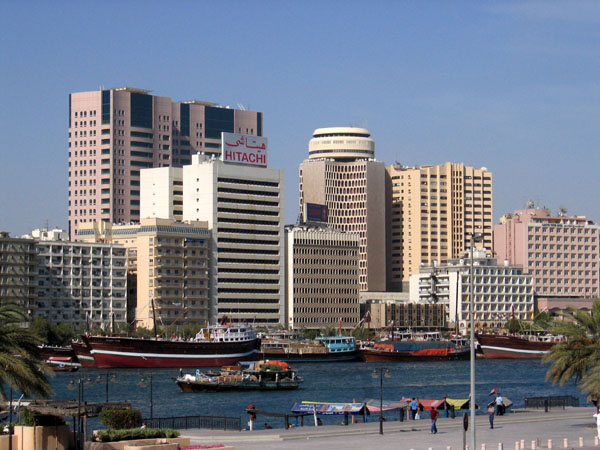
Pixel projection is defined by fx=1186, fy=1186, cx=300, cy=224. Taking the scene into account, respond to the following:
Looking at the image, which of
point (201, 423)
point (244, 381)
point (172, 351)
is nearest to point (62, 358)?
point (172, 351)

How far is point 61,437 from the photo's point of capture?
61531 mm

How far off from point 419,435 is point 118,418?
61.6 ft

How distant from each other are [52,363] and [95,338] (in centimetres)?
802

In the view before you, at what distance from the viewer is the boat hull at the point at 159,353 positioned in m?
186

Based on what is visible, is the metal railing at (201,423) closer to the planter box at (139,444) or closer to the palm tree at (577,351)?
the planter box at (139,444)

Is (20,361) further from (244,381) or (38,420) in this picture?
(244,381)

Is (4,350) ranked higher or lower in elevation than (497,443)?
higher

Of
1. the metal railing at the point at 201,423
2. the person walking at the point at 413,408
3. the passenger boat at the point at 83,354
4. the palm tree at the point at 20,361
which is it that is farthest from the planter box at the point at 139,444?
the passenger boat at the point at 83,354

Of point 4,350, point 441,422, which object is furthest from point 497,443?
point 4,350

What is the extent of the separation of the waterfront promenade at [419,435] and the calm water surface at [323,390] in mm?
17225

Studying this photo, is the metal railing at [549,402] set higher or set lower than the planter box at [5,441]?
lower

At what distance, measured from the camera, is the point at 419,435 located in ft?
237

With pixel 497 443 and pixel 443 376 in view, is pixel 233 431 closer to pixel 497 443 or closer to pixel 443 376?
pixel 497 443

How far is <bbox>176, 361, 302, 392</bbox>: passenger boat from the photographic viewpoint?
135750 millimetres
